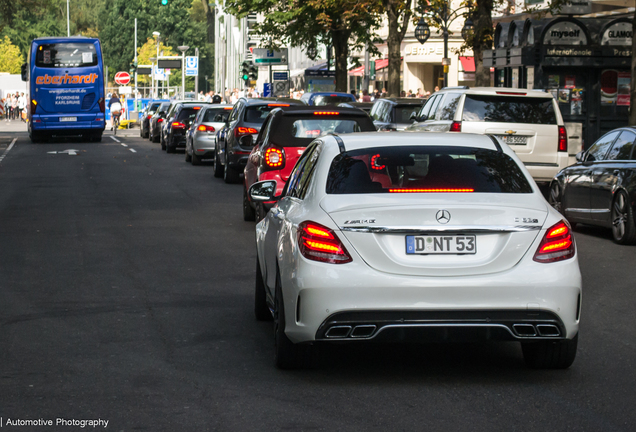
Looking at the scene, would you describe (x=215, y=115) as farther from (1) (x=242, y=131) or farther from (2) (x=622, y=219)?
(2) (x=622, y=219)

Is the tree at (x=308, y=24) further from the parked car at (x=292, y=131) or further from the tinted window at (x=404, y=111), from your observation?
the parked car at (x=292, y=131)

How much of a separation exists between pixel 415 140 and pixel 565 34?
20.1 metres

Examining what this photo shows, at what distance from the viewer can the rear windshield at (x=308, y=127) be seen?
1414cm

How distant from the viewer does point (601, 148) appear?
559 inches

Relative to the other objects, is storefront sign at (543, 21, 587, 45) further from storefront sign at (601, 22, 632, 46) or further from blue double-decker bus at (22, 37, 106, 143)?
blue double-decker bus at (22, 37, 106, 143)

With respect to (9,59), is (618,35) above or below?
below

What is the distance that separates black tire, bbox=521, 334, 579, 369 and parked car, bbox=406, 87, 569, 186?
11645 mm

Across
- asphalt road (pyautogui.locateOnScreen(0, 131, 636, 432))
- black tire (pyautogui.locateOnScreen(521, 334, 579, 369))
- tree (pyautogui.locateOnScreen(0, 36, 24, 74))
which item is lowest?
asphalt road (pyautogui.locateOnScreen(0, 131, 636, 432))

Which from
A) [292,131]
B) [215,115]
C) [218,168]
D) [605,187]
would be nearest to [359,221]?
[605,187]

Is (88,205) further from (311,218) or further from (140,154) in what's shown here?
(140,154)

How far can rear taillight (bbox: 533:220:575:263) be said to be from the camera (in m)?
5.95

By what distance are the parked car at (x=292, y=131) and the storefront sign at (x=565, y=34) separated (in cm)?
1249

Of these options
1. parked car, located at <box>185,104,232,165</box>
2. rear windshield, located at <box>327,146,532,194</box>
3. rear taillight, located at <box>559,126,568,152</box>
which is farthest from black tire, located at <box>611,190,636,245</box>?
parked car, located at <box>185,104,232,165</box>

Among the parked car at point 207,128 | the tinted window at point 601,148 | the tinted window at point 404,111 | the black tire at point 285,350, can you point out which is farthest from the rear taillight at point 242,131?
the black tire at point 285,350
